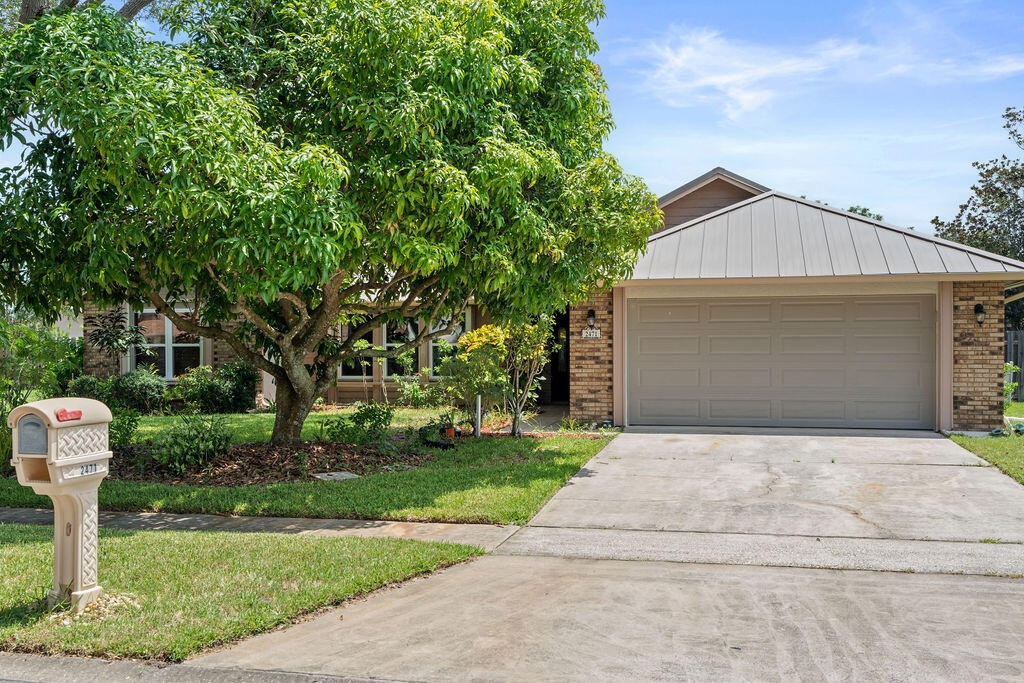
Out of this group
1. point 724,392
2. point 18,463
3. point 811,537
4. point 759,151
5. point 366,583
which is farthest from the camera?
point 759,151

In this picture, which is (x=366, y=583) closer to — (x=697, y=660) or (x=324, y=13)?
(x=697, y=660)

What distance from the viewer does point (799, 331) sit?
13.5 metres

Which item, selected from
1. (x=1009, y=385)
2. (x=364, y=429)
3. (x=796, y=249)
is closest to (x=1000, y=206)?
(x=1009, y=385)

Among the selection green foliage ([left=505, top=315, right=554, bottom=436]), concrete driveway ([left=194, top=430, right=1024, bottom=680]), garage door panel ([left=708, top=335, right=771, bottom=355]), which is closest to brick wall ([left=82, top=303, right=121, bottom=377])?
green foliage ([left=505, top=315, right=554, bottom=436])

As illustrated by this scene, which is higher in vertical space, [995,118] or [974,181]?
[995,118]

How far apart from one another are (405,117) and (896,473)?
6959mm

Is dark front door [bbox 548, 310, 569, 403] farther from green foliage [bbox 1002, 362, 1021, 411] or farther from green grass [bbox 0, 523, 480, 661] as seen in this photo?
green grass [bbox 0, 523, 480, 661]

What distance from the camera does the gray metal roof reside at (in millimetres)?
12539

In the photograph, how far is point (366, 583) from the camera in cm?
519

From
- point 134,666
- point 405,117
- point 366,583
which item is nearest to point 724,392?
point 405,117

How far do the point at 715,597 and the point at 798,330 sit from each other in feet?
30.7

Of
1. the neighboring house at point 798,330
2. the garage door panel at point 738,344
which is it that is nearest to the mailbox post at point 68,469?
the neighboring house at point 798,330

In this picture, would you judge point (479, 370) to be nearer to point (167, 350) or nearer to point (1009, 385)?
point (167, 350)

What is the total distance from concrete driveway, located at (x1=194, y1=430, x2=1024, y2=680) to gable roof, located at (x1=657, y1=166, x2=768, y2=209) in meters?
11.4
